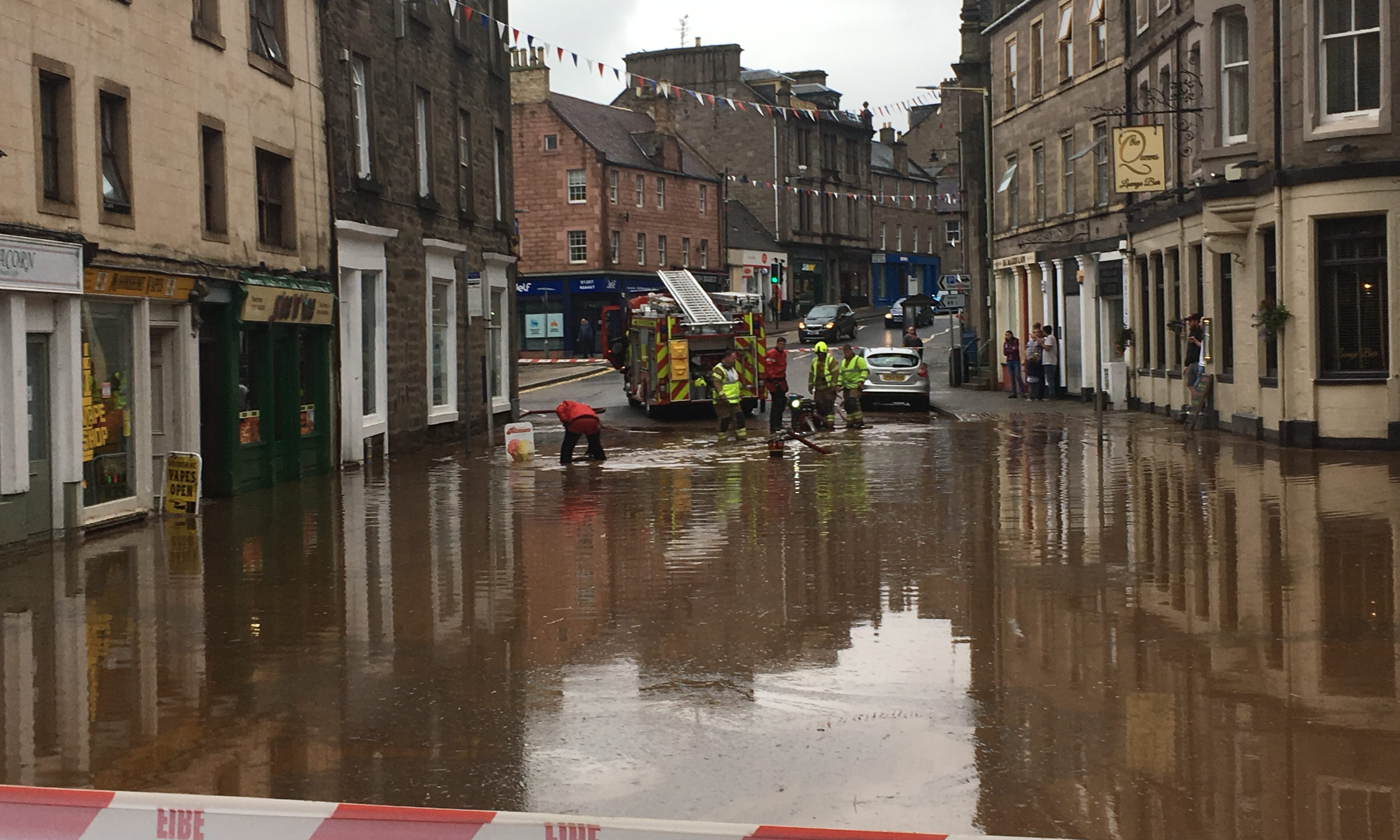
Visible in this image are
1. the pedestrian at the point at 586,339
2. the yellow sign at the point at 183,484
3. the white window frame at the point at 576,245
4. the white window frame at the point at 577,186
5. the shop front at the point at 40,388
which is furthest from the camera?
the white window frame at the point at 576,245

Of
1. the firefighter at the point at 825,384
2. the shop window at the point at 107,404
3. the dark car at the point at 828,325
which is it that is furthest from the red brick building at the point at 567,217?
the shop window at the point at 107,404

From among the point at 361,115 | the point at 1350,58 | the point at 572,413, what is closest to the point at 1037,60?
the point at 1350,58

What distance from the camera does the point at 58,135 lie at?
637 inches

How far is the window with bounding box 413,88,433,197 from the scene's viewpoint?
27672 millimetres

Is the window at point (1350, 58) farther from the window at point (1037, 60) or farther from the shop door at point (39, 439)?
the window at point (1037, 60)

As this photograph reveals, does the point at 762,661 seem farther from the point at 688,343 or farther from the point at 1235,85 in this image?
the point at 688,343

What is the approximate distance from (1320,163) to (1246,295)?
3.15 meters

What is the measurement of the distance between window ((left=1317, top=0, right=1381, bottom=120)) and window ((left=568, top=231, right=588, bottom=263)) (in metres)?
44.4

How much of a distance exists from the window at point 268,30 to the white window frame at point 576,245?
4255 centimetres

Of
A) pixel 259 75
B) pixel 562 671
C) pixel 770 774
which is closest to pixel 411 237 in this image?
pixel 259 75

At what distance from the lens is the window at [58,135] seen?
52.5ft

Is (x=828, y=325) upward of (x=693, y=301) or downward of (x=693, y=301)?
upward

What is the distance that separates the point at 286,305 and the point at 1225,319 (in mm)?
15256

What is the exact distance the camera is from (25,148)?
50.0ft
